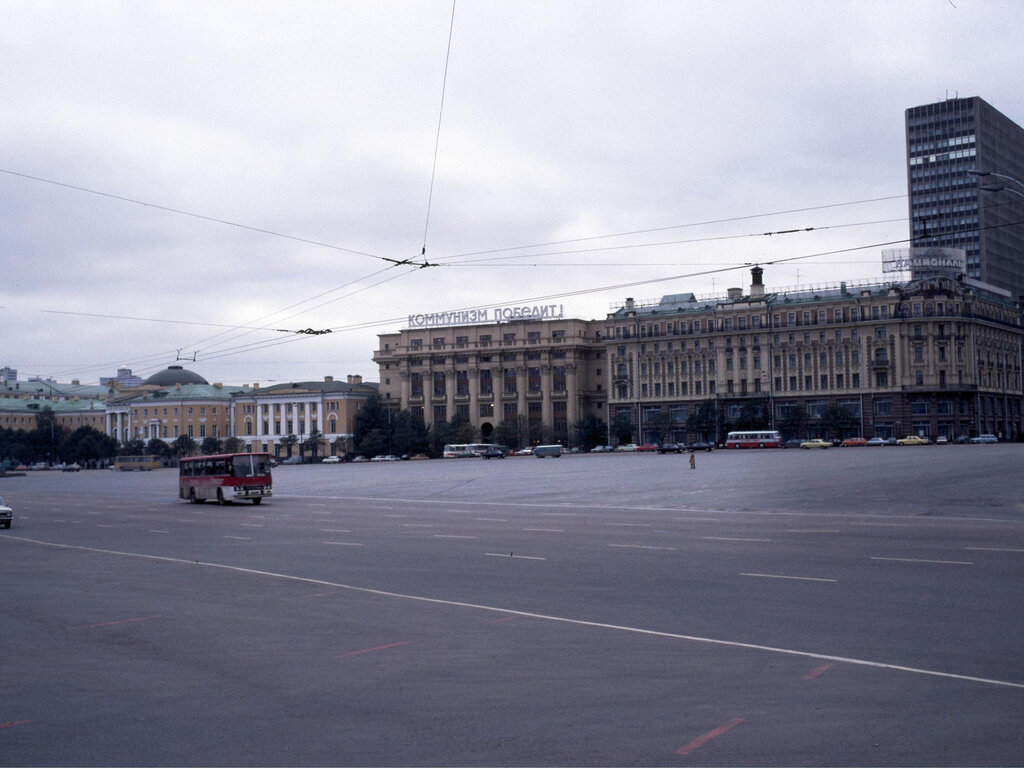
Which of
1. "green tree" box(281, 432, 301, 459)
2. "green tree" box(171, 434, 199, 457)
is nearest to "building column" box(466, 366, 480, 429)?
"green tree" box(281, 432, 301, 459)

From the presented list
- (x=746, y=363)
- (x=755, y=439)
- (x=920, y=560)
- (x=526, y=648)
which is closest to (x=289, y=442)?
(x=746, y=363)

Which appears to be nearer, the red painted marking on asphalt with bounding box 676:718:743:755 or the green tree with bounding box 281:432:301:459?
the red painted marking on asphalt with bounding box 676:718:743:755

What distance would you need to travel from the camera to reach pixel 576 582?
14.6 metres

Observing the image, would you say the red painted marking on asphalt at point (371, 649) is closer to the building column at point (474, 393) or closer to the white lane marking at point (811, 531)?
the white lane marking at point (811, 531)

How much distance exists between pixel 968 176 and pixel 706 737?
17030 centimetres

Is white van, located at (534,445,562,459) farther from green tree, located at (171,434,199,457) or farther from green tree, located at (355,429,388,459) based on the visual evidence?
green tree, located at (171,434,199,457)

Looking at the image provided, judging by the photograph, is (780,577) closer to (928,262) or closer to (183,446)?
(928,262)

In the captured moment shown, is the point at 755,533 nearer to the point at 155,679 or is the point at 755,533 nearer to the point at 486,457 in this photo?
the point at 155,679

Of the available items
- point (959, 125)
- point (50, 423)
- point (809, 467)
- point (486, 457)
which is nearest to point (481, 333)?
point (486, 457)

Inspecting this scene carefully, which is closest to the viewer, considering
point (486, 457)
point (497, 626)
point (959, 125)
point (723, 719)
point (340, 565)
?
point (723, 719)

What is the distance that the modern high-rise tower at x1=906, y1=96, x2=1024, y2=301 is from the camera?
153875 mm

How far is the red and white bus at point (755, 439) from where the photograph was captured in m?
101

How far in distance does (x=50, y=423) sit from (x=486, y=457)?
226ft

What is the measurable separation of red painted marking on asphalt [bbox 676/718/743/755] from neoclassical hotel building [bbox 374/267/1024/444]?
107507 mm
